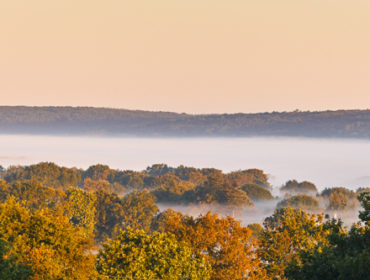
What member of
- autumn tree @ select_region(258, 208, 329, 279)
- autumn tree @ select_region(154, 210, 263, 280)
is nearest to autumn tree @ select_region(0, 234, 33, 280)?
autumn tree @ select_region(154, 210, 263, 280)

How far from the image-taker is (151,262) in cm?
5372

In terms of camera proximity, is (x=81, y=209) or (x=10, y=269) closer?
(x=10, y=269)

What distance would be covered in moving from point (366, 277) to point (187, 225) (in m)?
32.9

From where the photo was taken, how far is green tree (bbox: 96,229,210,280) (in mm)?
52094

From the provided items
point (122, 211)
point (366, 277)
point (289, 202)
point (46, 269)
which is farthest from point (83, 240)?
point (289, 202)

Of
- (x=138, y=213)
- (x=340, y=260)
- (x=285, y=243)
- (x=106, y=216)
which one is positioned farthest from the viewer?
(x=138, y=213)

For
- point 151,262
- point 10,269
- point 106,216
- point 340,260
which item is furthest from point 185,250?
point 106,216

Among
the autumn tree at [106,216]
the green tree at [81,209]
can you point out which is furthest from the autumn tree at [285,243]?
the autumn tree at [106,216]

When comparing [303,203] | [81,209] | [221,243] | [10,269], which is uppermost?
[10,269]

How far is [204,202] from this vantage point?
569 feet

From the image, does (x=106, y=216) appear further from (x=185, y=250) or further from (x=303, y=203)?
(x=185, y=250)

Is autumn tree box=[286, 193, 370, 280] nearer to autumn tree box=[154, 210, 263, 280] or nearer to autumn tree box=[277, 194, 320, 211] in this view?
autumn tree box=[154, 210, 263, 280]

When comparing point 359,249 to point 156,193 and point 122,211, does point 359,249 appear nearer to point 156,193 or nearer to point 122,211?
point 122,211

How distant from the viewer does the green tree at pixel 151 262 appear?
171ft
